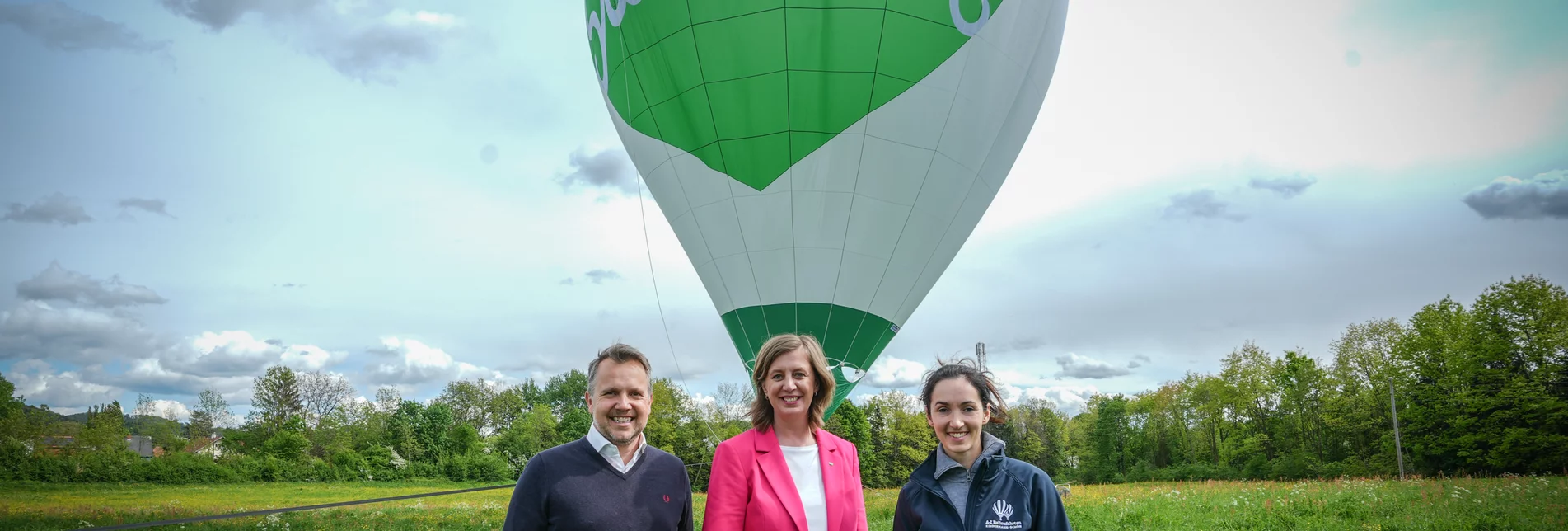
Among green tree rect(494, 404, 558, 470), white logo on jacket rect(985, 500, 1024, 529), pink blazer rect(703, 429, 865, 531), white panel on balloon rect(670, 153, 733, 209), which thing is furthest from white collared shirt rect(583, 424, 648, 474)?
green tree rect(494, 404, 558, 470)

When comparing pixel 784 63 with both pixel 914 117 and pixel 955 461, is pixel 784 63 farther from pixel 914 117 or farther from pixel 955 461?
pixel 955 461

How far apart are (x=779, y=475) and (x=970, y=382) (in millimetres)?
870

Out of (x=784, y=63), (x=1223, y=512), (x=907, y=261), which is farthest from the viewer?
(x=1223, y=512)

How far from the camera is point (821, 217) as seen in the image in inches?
293

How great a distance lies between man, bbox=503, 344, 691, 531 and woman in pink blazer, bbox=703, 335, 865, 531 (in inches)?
7.9

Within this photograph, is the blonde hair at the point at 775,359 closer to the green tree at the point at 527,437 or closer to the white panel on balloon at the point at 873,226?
the white panel on balloon at the point at 873,226

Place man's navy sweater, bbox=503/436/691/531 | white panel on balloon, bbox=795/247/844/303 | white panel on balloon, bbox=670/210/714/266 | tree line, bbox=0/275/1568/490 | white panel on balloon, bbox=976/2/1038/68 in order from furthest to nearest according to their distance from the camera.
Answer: tree line, bbox=0/275/1568/490
white panel on balloon, bbox=670/210/714/266
white panel on balloon, bbox=976/2/1038/68
white panel on balloon, bbox=795/247/844/303
man's navy sweater, bbox=503/436/691/531

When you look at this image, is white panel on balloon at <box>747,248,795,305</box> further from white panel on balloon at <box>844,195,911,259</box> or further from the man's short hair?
the man's short hair

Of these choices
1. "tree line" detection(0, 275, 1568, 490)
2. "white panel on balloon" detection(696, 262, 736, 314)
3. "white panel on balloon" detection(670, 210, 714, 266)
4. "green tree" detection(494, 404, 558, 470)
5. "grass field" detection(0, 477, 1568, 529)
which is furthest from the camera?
"green tree" detection(494, 404, 558, 470)

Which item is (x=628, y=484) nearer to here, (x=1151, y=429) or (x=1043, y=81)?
(x=1043, y=81)

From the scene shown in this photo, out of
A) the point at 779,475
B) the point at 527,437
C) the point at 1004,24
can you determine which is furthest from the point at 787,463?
the point at 527,437

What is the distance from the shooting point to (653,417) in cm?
4100

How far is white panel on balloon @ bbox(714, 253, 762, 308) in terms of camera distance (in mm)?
7668

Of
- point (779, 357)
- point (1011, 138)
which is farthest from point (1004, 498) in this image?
point (1011, 138)
